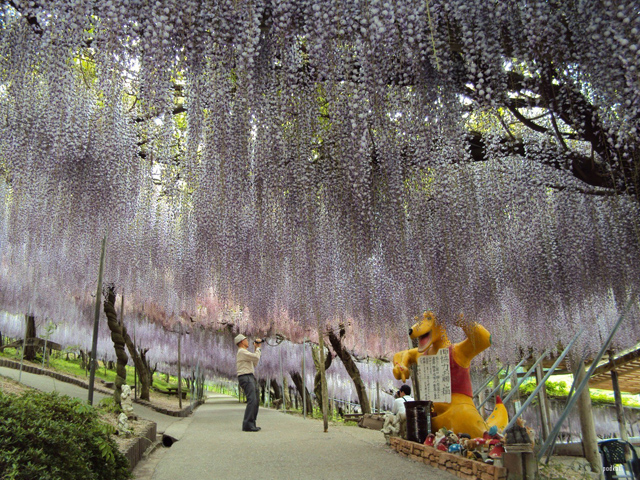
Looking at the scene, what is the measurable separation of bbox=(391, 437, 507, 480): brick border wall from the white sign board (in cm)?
58

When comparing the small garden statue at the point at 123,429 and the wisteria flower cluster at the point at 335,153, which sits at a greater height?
the wisteria flower cluster at the point at 335,153

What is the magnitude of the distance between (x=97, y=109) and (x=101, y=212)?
1.48m

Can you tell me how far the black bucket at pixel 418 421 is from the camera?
524 centimetres

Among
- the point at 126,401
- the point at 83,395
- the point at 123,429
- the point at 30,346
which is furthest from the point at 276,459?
the point at 30,346

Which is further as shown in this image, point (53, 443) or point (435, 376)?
point (435, 376)

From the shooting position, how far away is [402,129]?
4.52 m

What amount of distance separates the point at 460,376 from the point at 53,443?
4206 millimetres

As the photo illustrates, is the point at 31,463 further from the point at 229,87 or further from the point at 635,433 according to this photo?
the point at 635,433

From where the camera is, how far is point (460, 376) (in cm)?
549

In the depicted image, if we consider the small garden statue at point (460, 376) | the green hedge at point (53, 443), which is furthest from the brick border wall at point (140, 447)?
the small garden statue at point (460, 376)

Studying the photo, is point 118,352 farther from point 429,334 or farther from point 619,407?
point 619,407

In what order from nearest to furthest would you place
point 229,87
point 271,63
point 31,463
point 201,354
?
point 31,463 → point 271,63 → point 229,87 → point 201,354

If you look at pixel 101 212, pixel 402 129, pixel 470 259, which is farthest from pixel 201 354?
pixel 402 129

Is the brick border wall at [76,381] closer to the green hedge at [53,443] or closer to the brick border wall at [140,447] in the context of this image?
the brick border wall at [140,447]
